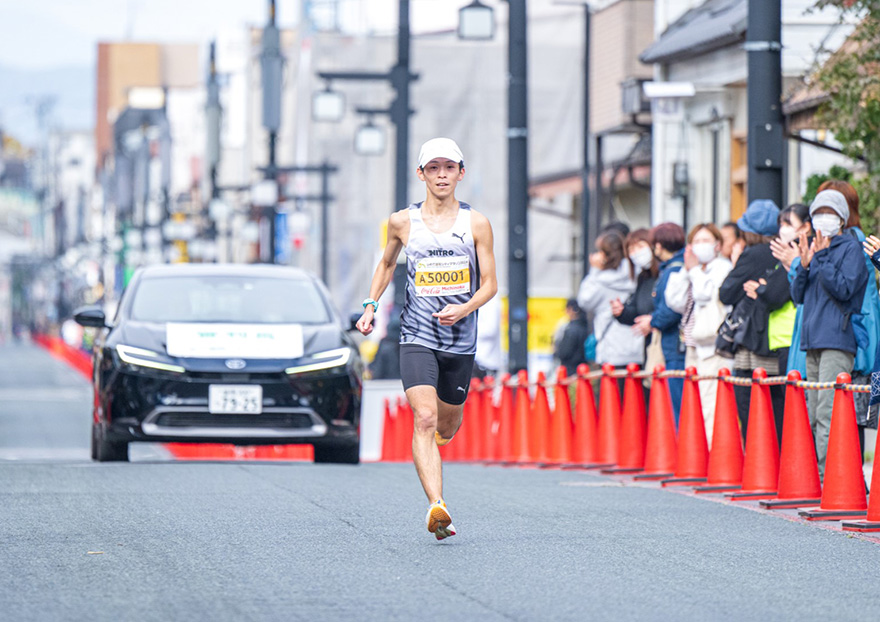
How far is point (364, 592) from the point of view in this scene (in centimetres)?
671

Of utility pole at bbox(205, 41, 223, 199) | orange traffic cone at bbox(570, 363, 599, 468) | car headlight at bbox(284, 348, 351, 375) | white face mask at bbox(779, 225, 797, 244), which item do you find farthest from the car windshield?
utility pole at bbox(205, 41, 223, 199)

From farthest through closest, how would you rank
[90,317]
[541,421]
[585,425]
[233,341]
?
1. [541,421]
2. [585,425]
3. [90,317]
4. [233,341]

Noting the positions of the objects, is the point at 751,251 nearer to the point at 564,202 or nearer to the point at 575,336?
the point at 575,336

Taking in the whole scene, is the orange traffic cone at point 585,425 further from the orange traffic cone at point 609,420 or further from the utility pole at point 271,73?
the utility pole at point 271,73

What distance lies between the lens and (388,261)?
905cm

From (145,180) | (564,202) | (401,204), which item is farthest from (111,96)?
(401,204)

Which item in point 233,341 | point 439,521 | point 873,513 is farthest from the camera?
point 233,341

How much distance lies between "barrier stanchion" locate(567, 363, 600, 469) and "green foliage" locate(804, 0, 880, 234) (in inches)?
97.6

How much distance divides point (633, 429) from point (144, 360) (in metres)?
3.57

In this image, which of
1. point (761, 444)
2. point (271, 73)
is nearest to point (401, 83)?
point (271, 73)

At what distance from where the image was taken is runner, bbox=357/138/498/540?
28.2ft

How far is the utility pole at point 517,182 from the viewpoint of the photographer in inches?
787

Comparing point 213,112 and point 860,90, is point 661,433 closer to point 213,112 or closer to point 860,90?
Answer: point 860,90

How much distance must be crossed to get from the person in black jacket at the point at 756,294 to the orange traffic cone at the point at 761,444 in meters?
0.70
